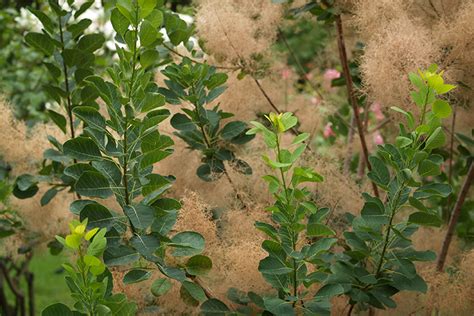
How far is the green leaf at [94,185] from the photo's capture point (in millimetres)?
1527

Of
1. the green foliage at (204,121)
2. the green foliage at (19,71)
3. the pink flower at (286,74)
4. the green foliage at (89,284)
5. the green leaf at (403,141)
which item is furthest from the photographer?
the green foliage at (19,71)

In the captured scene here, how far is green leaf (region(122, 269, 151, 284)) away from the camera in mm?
1553

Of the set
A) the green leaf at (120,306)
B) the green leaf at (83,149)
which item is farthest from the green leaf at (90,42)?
the green leaf at (120,306)

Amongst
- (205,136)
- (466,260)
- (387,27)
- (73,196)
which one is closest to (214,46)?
(205,136)

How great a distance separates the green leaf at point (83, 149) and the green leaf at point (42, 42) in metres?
0.80

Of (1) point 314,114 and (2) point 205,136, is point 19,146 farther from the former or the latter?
(1) point 314,114

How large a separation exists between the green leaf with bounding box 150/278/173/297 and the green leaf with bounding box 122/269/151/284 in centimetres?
12

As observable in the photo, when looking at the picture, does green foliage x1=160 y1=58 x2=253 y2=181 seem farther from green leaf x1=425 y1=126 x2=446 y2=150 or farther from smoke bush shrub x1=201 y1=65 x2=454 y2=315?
green leaf x1=425 y1=126 x2=446 y2=150

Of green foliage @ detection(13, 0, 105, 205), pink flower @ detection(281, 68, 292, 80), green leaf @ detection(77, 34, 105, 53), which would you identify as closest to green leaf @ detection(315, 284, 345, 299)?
green foliage @ detection(13, 0, 105, 205)

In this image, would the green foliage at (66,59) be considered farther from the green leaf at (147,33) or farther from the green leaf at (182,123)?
the green leaf at (147,33)

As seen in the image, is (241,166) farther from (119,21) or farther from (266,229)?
(119,21)

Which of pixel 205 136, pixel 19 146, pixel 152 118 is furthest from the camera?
pixel 19 146

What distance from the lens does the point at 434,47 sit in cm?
198

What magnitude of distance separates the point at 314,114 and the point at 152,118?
5.12 ft
